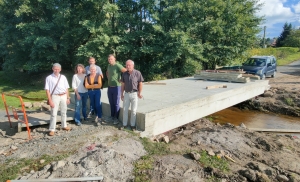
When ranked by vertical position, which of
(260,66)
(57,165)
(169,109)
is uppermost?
(260,66)

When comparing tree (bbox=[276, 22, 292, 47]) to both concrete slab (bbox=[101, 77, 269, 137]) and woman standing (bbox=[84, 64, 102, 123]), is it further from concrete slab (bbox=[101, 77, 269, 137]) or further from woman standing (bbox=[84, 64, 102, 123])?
woman standing (bbox=[84, 64, 102, 123])

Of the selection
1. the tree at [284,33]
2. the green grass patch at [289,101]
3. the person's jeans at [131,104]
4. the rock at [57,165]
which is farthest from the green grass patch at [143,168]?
the tree at [284,33]

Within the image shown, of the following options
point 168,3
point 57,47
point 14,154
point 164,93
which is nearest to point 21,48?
point 57,47

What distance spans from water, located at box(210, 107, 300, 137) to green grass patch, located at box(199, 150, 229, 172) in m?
5.15

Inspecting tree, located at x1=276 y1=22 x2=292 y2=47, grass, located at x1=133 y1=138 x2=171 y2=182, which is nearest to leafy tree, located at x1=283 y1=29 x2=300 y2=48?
tree, located at x1=276 y1=22 x2=292 y2=47

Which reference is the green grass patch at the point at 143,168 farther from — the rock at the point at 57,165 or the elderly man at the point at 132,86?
the elderly man at the point at 132,86

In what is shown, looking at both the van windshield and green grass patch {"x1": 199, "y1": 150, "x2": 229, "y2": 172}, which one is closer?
green grass patch {"x1": 199, "y1": 150, "x2": 229, "y2": 172}

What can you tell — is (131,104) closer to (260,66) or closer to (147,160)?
(147,160)

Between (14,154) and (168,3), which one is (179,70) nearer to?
(168,3)

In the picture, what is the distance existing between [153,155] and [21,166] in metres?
2.52

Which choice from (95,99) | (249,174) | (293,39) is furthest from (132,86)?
(293,39)

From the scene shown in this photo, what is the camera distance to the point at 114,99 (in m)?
6.13

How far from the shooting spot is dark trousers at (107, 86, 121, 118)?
19.7 feet

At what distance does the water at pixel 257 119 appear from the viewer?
30.7 feet
